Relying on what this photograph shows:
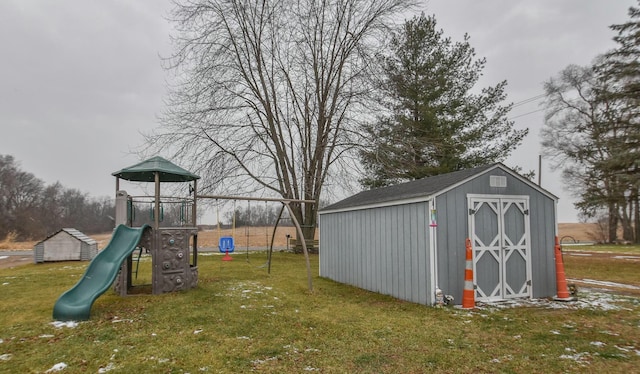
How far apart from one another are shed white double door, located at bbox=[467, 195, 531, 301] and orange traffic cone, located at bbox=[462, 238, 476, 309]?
1.00 feet

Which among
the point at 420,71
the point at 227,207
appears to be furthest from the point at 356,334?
the point at 420,71

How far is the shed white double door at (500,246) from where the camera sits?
21.4 ft

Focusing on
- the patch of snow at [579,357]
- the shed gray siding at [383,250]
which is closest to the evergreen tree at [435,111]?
the shed gray siding at [383,250]

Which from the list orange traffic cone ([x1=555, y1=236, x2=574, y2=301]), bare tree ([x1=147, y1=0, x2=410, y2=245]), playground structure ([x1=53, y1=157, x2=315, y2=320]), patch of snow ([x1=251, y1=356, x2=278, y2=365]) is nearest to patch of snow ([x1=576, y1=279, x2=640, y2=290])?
orange traffic cone ([x1=555, y1=236, x2=574, y2=301])

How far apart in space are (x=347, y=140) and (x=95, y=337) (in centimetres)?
1302

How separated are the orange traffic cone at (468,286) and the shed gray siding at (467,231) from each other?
0.63ft

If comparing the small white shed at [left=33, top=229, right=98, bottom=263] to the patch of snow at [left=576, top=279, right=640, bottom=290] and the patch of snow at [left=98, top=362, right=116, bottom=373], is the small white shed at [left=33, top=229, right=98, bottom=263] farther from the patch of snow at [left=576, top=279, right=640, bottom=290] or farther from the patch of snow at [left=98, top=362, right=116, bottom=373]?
the patch of snow at [left=576, top=279, right=640, bottom=290]

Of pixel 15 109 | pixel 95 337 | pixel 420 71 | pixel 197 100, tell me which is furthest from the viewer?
pixel 420 71

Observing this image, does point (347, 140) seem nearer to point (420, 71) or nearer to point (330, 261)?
point (420, 71)

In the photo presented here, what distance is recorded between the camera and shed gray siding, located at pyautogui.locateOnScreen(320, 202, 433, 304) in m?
6.30

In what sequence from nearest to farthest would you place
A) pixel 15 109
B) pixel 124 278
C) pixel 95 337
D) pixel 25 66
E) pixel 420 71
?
pixel 95 337, pixel 124 278, pixel 25 66, pixel 15 109, pixel 420 71

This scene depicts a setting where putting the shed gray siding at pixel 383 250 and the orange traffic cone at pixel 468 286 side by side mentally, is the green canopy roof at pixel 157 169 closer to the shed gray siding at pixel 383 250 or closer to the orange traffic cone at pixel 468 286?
the shed gray siding at pixel 383 250

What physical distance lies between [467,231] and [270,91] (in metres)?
12.9

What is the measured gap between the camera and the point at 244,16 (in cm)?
1562
